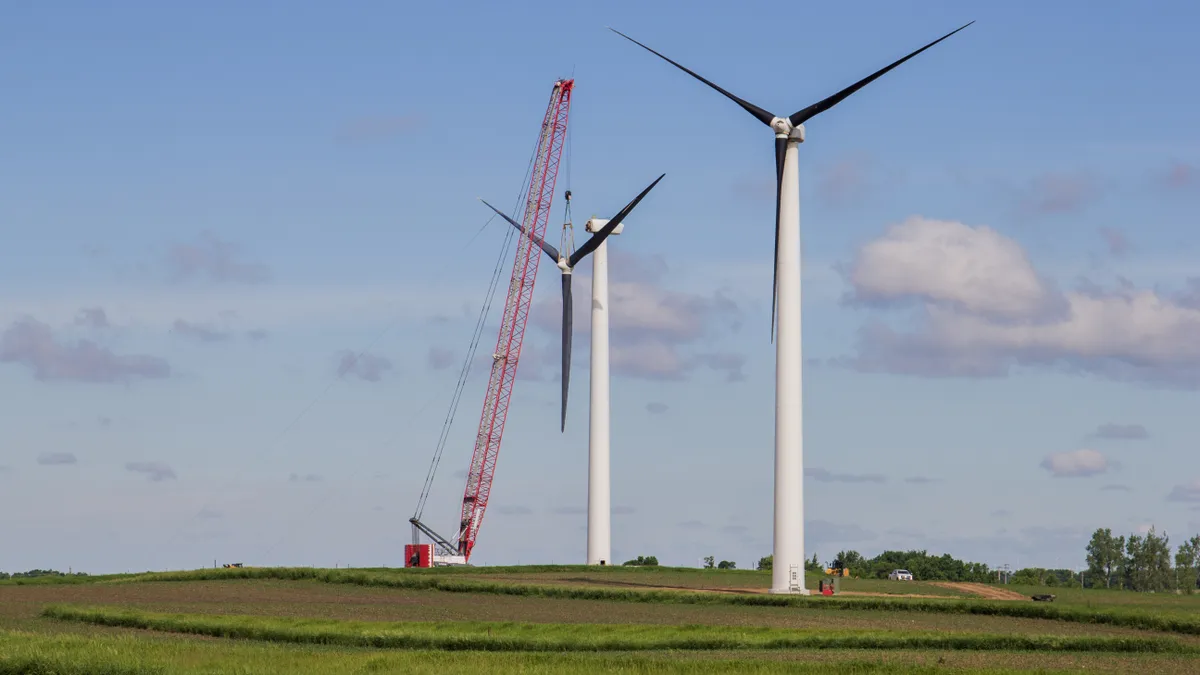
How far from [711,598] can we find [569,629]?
27.3 m

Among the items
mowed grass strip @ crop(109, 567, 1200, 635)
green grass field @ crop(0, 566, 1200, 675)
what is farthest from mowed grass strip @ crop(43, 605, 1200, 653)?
mowed grass strip @ crop(109, 567, 1200, 635)

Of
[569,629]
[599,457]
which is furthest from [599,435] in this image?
[569,629]

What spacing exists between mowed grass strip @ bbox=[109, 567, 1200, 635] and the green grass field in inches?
6.1

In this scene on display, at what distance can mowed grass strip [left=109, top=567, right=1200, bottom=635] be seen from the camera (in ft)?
234

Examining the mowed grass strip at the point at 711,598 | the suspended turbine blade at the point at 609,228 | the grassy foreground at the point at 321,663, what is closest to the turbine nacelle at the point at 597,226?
the suspended turbine blade at the point at 609,228

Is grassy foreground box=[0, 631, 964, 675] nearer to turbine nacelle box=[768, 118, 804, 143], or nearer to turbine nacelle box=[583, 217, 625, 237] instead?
turbine nacelle box=[768, 118, 804, 143]

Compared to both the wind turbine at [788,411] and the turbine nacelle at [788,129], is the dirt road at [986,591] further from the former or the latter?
the turbine nacelle at [788,129]

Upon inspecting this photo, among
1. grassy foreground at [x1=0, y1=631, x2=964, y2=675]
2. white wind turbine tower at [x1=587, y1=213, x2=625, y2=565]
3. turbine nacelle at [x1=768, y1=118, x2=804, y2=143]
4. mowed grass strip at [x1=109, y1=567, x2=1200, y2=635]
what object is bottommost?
grassy foreground at [x1=0, y1=631, x2=964, y2=675]

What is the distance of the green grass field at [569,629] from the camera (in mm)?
49312

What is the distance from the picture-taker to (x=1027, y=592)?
106062 mm

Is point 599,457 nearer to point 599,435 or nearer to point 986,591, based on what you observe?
point 599,435

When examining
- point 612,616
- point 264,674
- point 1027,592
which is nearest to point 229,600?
point 612,616

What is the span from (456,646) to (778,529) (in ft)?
120

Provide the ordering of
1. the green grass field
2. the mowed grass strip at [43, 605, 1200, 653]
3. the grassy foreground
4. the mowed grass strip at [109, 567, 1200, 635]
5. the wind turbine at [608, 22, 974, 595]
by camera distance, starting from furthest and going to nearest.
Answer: the wind turbine at [608, 22, 974, 595] < the mowed grass strip at [109, 567, 1200, 635] < the mowed grass strip at [43, 605, 1200, 653] < the green grass field < the grassy foreground
